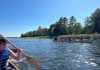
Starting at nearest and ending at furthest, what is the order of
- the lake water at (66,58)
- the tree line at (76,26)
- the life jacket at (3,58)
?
Result: the life jacket at (3,58)
the lake water at (66,58)
the tree line at (76,26)

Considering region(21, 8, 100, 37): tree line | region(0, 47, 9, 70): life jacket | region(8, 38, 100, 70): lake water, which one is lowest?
region(8, 38, 100, 70): lake water

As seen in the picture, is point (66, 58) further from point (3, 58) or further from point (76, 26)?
point (76, 26)

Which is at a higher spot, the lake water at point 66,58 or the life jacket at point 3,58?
the life jacket at point 3,58

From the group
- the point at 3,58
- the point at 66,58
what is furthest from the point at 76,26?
the point at 3,58

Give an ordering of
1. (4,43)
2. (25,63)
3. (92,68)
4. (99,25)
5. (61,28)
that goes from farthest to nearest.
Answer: (61,28), (99,25), (92,68), (25,63), (4,43)

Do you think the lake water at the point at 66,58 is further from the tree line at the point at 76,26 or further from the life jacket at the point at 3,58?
the tree line at the point at 76,26

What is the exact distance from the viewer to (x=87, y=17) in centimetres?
11581

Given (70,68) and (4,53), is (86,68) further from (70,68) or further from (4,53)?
(4,53)

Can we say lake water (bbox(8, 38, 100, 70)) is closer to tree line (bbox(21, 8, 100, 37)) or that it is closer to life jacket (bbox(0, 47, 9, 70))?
life jacket (bbox(0, 47, 9, 70))

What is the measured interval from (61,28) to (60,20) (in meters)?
7.17

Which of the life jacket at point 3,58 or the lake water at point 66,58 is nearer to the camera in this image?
the life jacket at point 3,58

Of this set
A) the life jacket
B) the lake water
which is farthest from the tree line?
the life jacket

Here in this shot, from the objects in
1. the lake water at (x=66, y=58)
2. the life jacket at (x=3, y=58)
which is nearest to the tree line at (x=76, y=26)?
the lake water at (x=66, y=58)

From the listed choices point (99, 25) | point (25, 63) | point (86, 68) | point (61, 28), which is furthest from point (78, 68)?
point (61, 28)
